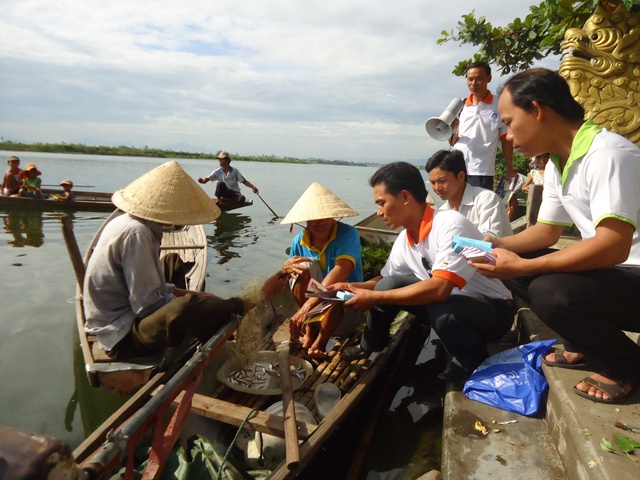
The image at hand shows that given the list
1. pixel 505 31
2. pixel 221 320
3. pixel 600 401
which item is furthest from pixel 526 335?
pixel 505 31

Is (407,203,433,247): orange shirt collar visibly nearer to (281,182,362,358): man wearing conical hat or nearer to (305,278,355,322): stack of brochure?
(305,278,355,322): stack of brochure

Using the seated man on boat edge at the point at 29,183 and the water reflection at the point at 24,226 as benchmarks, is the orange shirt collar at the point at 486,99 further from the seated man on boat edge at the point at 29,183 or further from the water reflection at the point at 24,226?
the seated man on boat edge at the point at 29,183

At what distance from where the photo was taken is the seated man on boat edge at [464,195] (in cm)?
373

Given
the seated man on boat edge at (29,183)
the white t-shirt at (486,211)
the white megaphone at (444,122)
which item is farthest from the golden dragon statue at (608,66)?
the seated man on boat edge at (29,183)

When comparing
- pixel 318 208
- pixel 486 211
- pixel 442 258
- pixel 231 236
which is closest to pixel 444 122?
pixel 486 211

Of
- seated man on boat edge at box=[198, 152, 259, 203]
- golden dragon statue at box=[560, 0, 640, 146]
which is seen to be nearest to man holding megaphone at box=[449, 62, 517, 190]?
golden dragon statue at box=[560, 0, 640, 146]

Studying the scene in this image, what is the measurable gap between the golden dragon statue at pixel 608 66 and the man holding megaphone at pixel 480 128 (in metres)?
0.99

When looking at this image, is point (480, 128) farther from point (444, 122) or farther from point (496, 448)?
point (496, 448)

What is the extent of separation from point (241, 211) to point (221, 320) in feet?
43.5

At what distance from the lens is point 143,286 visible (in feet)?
8.95

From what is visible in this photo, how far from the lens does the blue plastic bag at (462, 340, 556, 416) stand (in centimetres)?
226

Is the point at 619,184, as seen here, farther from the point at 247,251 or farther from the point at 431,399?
the point at 247,251

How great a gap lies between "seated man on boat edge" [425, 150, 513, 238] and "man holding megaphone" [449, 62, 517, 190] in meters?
1.28

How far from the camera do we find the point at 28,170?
11.2m
